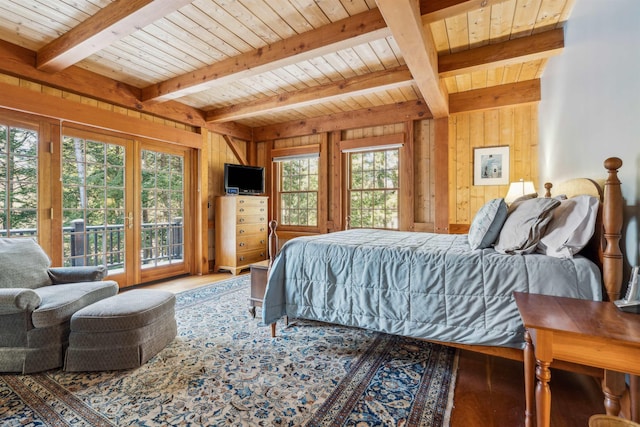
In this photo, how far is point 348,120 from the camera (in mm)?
4965

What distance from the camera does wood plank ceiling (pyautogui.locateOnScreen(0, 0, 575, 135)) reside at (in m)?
2.31

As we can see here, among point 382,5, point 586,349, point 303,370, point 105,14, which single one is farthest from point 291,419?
point 105,14

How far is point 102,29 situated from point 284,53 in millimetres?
1430

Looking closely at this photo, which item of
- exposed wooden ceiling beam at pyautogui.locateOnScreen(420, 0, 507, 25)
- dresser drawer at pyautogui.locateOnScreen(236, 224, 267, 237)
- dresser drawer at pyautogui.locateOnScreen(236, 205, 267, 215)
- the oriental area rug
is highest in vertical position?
exposed wooden ceiling beam at pyautogui.locateOnScreen(420, 0, 507, 25)

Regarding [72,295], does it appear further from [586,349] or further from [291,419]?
[586,349]

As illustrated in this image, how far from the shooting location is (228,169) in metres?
5.05

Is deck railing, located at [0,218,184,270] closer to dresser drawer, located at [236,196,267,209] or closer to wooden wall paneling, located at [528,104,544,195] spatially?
dresser drawer, located at [236,196,267,209]

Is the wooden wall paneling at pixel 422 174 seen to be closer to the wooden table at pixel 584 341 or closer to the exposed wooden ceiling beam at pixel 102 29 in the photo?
the wooden table at pixel 584 341

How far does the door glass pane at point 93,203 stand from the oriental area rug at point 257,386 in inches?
79.9

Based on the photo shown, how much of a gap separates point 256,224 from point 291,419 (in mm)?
3935

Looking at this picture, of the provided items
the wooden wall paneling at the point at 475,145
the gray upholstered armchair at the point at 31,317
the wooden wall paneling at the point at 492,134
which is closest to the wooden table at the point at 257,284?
the gray upholstered armchair at the point at 31,317

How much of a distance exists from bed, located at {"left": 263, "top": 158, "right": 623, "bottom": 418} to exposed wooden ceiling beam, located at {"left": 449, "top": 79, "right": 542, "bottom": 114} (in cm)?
194

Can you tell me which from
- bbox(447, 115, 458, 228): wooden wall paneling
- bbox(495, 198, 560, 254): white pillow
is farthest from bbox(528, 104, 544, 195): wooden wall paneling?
bbox(495, 198, 560, 254): white pillow

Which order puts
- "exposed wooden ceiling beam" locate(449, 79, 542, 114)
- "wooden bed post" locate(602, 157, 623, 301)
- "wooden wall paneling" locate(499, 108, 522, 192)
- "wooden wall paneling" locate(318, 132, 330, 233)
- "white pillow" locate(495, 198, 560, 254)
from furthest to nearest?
"wooden wall paneling" locate(318, 132, 330, 233), "wooden wall paneling" locate(499, 108, 522, 192), "exposed wooden ceiling beam" locate(449, 79, 542, 114), "white pillow" locate(495, 198, 560, 254), "wooden bed post" locate(602, 157, 623, 301)
